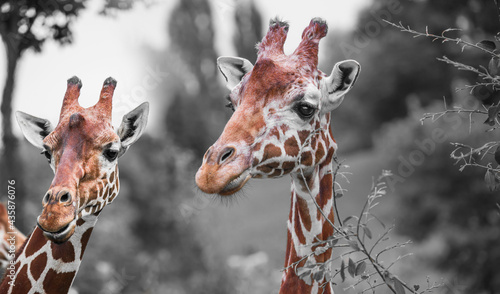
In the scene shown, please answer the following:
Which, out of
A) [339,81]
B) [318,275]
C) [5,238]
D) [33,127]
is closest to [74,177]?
[33,127]

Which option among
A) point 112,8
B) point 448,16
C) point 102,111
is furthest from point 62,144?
point 448,16

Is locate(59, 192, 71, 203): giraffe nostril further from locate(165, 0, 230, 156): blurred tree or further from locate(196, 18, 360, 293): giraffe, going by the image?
locate(165, 0, 230, 156): blurred tree

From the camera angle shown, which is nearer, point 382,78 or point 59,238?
point 59,238

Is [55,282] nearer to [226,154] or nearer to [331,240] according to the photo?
[226,154]

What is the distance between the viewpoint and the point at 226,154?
11.8 ft

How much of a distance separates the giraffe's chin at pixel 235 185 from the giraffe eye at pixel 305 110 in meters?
0.65

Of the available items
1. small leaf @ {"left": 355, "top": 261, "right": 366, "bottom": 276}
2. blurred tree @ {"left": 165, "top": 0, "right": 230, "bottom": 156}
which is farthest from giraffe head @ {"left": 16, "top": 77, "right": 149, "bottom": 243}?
blurred tree @ {"left": 165, "top": 0, "right": 230, "bottom": 156}

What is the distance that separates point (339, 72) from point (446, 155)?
21.3 m

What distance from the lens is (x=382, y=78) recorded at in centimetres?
4050

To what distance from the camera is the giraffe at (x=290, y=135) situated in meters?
3.63

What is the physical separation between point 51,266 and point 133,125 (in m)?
1.28

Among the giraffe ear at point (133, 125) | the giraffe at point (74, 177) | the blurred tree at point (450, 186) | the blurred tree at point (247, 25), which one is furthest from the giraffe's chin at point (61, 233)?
the blurred tree at point (247, 25)

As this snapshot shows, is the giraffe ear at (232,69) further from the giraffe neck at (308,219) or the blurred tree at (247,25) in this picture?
the blurred tree at (247,25)

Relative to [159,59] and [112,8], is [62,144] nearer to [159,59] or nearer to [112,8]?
[112,8]
